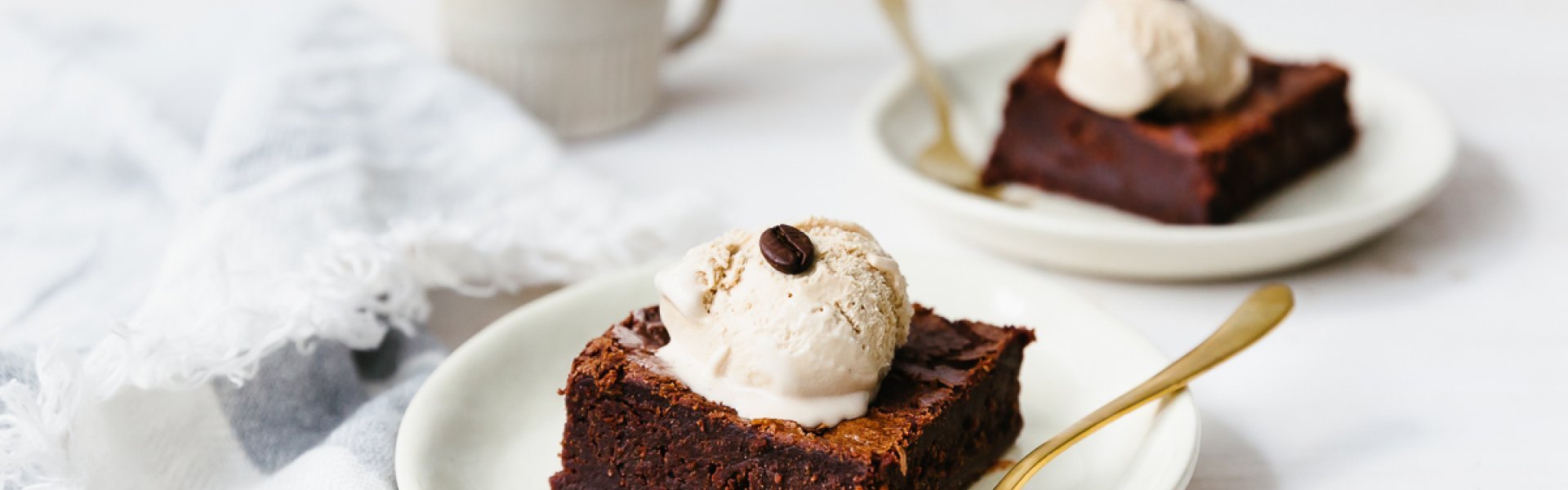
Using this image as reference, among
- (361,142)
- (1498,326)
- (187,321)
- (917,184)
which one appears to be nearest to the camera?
(187,321)

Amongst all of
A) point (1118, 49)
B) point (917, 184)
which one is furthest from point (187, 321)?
point (1118, 49)

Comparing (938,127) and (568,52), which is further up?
(568,52)

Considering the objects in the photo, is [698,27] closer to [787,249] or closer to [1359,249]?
[1359,249]

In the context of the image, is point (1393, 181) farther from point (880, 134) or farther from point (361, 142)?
point (361, 142)

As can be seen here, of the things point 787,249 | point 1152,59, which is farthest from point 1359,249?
point 787,249

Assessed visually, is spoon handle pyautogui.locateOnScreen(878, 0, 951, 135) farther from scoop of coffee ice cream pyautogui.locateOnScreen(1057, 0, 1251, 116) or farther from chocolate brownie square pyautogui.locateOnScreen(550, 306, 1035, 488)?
chocolate brownie square pyautogui.locateOnScreen(550, 306, 1035, 488)

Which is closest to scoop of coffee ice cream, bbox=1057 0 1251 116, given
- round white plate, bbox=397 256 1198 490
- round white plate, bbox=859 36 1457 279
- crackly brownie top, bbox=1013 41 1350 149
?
crackly brownie top, bbox=1013 41 1350 149
